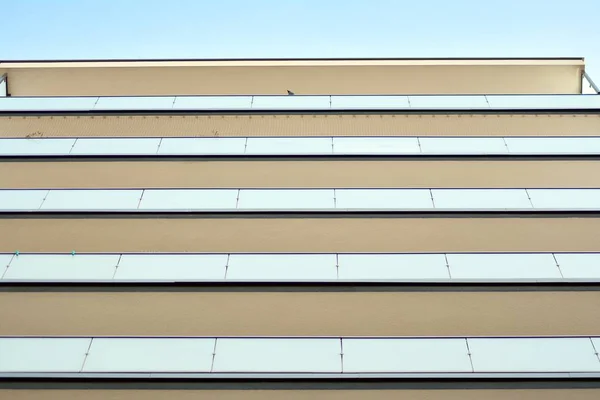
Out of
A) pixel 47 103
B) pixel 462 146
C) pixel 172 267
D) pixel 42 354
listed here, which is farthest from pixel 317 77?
pixel 42 354

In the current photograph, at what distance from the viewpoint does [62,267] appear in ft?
39.3

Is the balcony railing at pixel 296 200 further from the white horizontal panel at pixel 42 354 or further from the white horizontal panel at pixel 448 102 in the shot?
the white horizontal panel at pixel 448 102

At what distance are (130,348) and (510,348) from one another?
6.38 metres

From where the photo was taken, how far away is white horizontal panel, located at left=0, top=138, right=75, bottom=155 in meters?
14.8

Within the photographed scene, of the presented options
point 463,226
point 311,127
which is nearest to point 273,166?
point 311,127

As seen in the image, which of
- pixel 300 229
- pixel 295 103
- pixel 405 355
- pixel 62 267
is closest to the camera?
pixel 405 355

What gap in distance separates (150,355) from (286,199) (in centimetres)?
449

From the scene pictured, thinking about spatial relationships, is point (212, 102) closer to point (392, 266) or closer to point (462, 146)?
point (462, 146)

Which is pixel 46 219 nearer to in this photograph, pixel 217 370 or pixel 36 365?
pixel 36 365

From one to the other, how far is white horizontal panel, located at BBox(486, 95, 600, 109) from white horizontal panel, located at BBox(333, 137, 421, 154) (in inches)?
118

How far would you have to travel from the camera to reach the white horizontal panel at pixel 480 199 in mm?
13188

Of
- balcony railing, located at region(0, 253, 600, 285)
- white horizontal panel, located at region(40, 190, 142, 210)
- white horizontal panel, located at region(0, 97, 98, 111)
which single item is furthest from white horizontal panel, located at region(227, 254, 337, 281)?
white horizontal panel, located at region(0, 97, 98, 111)

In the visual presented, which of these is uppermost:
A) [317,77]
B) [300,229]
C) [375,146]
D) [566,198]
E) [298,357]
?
[317,77]

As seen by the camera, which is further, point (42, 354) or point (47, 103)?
point (47, 103)
